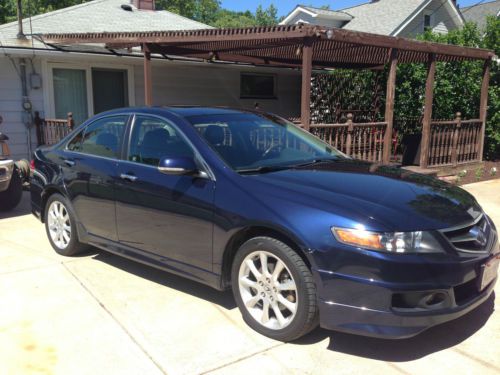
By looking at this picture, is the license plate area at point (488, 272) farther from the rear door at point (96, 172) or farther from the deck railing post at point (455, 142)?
the deck railing post at point (455, 142)

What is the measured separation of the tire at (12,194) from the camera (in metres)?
7.22

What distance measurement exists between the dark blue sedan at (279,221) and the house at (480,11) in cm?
2572

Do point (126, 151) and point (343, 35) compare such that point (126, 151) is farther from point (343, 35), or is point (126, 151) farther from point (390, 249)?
point (343, 35)

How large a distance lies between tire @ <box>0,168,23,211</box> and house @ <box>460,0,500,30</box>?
82.6 feet

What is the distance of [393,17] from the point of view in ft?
75.8

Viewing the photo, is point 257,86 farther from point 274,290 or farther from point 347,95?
point 274,290

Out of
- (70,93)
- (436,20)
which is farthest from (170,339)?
(436,20)

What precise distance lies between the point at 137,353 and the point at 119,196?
1.52 meters

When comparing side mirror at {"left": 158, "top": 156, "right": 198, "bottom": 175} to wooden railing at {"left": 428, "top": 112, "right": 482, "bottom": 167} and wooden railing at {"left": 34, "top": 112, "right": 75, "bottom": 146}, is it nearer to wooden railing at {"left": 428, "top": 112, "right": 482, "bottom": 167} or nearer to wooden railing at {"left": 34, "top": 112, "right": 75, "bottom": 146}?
wooden railing at {"left": 34, "top": 112, "right": 75, "bottom": 146}

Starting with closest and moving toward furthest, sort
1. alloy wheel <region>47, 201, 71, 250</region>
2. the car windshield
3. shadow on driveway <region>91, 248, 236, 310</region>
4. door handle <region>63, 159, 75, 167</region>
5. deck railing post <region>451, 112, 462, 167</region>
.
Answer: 1. the car windshield
2. shadow on driveway <region>91, 248, 236, 310</region>
3. door handle <region>63, 159, 75, 167</region>
4. alloy wheel <region>47, 201, 71, 250</region>
5. deck railing post <region>451, 112, 462, 167</region>

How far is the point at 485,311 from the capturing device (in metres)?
3.91

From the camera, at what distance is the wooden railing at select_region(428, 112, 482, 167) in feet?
32.8

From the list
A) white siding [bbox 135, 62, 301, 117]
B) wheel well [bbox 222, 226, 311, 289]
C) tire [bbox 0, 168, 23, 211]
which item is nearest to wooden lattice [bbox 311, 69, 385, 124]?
white siding [bbox 135, 62, 301, 117]

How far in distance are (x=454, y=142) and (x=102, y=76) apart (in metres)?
8.22
